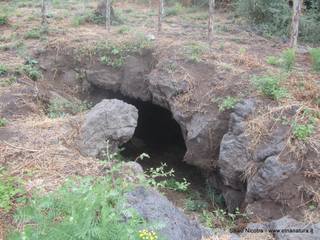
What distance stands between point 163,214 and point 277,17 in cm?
Result: 786

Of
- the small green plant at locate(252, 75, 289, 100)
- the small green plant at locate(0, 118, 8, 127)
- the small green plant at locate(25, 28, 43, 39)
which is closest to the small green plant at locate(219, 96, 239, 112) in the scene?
the small green plant at locate(252, 75, 289, 100)

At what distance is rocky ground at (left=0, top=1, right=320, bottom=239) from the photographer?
521 centimetres

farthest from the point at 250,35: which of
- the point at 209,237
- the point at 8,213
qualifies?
the point at 8,213

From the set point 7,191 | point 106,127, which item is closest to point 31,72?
point 106,127

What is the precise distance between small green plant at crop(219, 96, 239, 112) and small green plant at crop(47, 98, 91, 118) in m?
2.77

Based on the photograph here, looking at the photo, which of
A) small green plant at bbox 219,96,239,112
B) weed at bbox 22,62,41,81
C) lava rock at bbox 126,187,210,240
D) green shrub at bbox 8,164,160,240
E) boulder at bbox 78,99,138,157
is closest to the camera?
green shrub at bbox 8,164,160,240

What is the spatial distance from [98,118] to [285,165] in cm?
282

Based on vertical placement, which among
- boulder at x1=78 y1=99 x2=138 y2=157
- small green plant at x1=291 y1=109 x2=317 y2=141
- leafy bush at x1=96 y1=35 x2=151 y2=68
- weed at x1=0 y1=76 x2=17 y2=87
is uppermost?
leafy bush at x1=96 y1=35 x2=151 y2=68

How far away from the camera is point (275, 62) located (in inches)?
299

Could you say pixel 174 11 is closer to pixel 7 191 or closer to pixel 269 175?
pixel 269 175

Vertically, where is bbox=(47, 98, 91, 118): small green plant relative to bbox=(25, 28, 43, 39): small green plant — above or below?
below

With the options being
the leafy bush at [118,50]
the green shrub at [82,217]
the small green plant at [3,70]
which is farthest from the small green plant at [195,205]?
the small green plant at [3,70]

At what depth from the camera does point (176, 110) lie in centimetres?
734

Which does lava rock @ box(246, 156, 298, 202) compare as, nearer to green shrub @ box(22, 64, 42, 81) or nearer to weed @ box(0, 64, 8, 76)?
green shrub @ box(22, 64, 42, 81)
